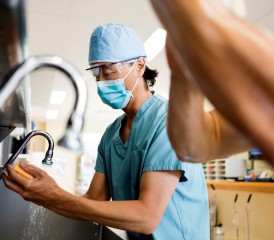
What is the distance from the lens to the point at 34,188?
3.41 feet

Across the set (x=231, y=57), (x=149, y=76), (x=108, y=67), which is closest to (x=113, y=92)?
(x=108, y=67)

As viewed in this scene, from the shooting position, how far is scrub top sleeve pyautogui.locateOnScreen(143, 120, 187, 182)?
1058 mm

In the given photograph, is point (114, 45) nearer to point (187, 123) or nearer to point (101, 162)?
point (101, 162)

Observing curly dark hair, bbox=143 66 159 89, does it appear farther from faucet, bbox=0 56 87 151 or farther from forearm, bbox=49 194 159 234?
faucet, bbox=0 56 87 151

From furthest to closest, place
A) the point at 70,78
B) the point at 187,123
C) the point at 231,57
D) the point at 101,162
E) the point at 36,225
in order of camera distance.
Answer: the point at 36,225, the point at 101,162, the point at 187,123, the point at 70,78, the point at 231,57

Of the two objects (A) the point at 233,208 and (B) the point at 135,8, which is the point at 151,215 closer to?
(B) the point at 135,8

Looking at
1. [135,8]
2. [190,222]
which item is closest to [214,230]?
[135,8]

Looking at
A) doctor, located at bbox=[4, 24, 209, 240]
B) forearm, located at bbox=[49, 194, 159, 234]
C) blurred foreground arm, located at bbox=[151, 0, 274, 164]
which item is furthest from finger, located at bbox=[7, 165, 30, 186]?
blurred foreground arm, located at bbox=[151, 0, 274, 164]

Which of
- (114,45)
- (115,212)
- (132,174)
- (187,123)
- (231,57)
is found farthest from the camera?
(114,45)

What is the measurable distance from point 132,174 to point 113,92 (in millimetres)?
290

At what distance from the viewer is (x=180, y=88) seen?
47cm

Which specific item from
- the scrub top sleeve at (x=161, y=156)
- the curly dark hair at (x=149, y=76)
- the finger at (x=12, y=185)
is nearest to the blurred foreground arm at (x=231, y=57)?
the scrub top sleeve at (x=161, y=156)

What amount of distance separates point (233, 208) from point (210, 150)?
3526 millimetres

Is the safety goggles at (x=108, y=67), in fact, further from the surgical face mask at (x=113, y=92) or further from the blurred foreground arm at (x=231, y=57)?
the blurred foreground arm at (x=231, y=57)
